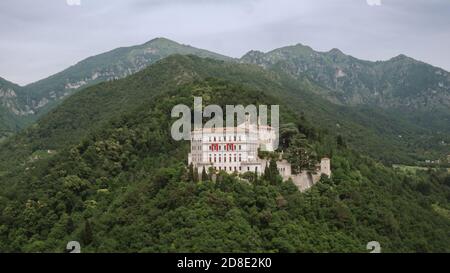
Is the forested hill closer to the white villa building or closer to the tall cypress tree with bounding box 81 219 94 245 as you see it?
the tall cypress tree with bounding box 81 219 94 245

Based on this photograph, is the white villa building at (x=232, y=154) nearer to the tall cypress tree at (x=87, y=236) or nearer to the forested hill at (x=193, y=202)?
the forested hill at (x=193, y=202)

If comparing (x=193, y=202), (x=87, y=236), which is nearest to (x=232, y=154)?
(x=193, y=202)

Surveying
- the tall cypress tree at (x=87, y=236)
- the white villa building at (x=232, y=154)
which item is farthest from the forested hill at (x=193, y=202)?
the white villa building at (x=232, y=154)

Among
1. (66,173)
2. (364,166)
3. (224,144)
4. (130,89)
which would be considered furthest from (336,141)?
(130,89)

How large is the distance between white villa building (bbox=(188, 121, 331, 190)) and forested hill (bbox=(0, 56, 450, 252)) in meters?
1.44

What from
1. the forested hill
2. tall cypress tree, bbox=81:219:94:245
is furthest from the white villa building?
tall cypress tree, bbox=81:219:94:245

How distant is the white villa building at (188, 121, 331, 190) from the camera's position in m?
73.6

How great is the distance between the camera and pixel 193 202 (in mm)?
70250

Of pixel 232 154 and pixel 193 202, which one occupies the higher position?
pixel 232 154

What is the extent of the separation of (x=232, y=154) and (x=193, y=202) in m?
7.07

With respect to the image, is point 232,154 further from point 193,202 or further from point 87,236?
point 87,236

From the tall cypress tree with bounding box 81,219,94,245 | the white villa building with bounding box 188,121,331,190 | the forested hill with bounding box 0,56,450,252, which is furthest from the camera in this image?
the tall cypress tree with bounding box 81,219,94,245

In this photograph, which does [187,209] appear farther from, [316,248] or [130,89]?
[130,89]

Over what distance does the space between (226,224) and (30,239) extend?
3273cm
